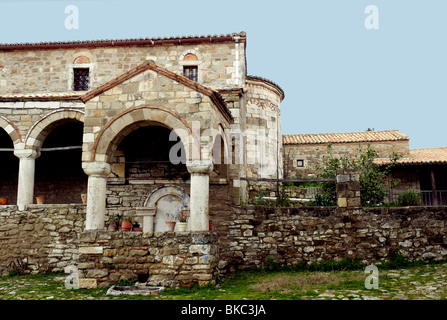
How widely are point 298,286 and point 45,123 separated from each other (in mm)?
8524

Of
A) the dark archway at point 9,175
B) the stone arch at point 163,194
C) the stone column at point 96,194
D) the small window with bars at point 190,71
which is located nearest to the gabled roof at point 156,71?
the stone column at point 96,194

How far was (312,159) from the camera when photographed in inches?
730

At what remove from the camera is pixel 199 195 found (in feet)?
26.8

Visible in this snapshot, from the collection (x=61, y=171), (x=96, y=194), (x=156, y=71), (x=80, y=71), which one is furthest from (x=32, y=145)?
(x=156, y=71)

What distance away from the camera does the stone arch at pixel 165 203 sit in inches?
429

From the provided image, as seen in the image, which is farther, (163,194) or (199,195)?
(163,194)

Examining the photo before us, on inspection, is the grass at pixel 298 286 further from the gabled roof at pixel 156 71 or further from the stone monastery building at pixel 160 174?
the gabled roof at pixel 156 71

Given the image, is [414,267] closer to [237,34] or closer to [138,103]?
[138,103]

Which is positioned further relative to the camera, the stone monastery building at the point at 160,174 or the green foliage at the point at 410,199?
the green foliage at the point at 410,199

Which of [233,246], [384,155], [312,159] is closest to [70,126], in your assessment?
[233,246]

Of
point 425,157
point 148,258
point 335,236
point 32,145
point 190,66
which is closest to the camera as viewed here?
point 148,258

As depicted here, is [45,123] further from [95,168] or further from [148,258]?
[148,258]

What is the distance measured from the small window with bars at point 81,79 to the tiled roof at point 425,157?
1201 cm
